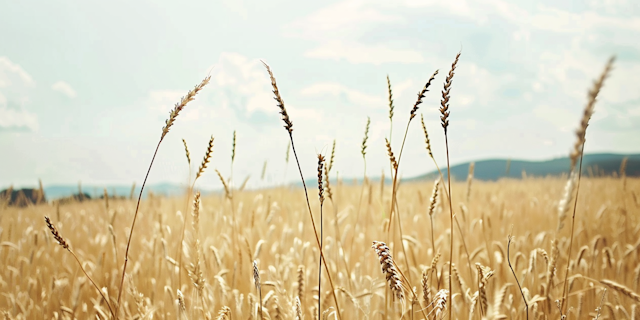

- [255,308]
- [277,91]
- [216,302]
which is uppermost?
[277,91]

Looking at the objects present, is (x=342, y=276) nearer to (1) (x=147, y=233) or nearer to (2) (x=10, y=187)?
(1) (x=147, y=233)

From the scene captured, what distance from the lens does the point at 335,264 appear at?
8.07 feet

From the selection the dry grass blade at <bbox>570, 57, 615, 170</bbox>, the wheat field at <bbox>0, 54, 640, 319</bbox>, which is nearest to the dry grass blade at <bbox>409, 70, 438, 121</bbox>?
the wheat field at <bbox>0, 54, 640, 319</bbox>

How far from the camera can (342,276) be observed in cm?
231

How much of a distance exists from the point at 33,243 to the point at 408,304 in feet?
8.70

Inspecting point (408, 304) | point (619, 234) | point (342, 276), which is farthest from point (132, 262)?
point (619, 234)

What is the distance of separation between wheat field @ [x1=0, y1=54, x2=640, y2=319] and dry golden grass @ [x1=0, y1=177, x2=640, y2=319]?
1cm

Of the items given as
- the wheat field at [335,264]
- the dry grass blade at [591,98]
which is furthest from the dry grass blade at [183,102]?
the dry grass blade at [591,98]

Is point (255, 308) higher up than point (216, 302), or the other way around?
point (255, 308)

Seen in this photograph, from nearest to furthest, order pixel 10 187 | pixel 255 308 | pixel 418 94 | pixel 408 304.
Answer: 1. pixel 418 94
2. pixel 255 308
3. pixel 408 304
4. pixel 10 187

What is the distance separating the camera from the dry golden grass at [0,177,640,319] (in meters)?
1.73

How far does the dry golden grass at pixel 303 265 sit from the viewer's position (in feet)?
5.67

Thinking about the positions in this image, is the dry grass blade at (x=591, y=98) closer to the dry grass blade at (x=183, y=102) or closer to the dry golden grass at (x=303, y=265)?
the dry golden grass at (x=303, y=265)

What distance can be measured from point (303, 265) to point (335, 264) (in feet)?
1.69
